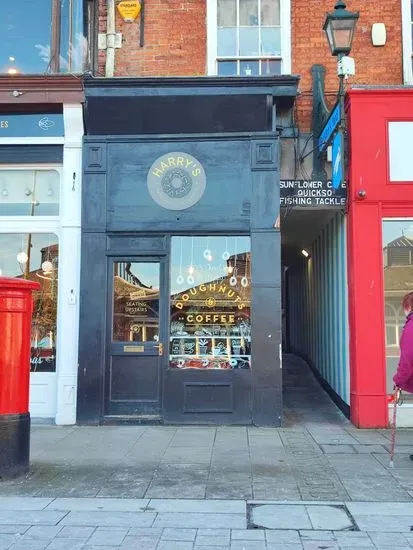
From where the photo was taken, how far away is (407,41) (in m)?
9.01

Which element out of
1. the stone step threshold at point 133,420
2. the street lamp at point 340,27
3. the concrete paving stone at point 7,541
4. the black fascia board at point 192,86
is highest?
the street lamp at point 340,27

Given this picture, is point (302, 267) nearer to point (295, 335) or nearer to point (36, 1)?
point (295, 335)

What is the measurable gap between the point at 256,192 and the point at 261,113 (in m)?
1.22

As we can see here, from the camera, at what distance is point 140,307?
8.77 meters

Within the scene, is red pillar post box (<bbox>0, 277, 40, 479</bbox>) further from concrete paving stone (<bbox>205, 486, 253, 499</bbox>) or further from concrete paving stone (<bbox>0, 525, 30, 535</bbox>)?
concrete paving stone (<bbox>205, 486, 253, 499</bbox>)

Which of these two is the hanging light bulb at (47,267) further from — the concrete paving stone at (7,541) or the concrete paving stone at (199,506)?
the concrete paving stone at (7,541)

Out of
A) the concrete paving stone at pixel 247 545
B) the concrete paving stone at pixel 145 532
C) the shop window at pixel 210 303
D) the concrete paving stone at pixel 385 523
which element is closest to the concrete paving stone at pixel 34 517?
the concrete paving stone at pixel 145 532

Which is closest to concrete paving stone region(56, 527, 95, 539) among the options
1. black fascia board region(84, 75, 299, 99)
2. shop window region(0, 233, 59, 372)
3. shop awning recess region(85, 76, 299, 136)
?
shop window region(0, 233, 59, 372)

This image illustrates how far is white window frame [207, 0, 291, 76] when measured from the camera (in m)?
9.17

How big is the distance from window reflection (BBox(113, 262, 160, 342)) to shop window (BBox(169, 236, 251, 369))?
300 mm

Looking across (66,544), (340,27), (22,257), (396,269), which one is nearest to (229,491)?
(66,544)

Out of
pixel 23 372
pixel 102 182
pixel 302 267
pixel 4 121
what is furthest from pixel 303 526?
pixel 302 267

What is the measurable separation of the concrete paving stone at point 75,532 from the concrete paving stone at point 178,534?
1.87 feet

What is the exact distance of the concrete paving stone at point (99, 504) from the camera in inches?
194
